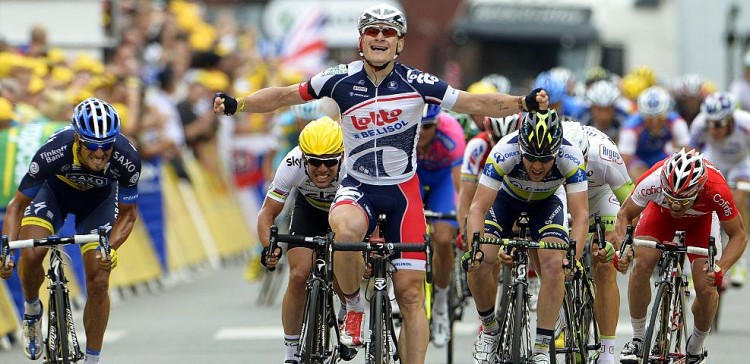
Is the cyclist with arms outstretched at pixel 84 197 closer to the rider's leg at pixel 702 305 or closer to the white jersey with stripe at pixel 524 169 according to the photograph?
the white jersey with stripe at pixel 524 169

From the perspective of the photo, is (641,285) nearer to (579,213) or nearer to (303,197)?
(579,213)

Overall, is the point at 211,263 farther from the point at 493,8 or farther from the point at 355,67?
the point at 493,8

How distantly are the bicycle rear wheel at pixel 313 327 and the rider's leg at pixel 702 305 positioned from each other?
2.55 metres

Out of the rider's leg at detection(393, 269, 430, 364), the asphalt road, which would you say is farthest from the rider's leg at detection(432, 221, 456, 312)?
the rider's leg at detection(393, 269, 430, 364)

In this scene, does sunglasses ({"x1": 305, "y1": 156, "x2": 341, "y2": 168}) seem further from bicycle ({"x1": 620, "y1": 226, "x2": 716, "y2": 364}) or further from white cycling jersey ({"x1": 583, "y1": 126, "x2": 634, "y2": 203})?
white cycling jersey ({"x1": 583, "y1": 126, "x2": 634, "y2": 203})

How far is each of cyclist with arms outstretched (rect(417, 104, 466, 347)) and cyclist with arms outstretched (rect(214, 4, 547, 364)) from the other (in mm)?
2722

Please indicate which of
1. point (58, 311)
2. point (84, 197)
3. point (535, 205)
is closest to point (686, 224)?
point (535, 205)

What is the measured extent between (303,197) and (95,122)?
1474 millimetres

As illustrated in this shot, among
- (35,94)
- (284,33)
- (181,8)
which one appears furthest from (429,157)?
(284,33)

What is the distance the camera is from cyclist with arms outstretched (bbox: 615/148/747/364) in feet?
36.0

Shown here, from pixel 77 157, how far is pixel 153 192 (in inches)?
371

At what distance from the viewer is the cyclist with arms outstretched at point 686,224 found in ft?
36.0

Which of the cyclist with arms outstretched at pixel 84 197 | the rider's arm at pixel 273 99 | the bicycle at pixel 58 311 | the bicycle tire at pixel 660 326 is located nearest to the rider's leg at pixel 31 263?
the cyclist with arms outstretched at pixel 84 197

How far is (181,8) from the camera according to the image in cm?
3052
